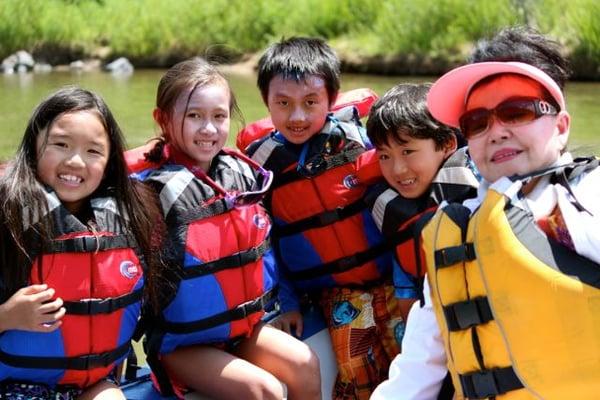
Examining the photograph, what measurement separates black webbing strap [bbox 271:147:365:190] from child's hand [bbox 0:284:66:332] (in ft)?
2.56

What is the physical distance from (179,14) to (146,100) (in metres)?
5.95

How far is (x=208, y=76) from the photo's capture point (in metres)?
2.09

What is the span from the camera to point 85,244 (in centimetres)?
175

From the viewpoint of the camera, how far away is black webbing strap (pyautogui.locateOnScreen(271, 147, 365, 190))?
7.41 ft

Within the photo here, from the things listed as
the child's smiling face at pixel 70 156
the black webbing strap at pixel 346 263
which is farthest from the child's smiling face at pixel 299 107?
the child's smiling face at pixel 70 156

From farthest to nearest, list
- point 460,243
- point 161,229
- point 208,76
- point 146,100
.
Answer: point 146,100
point 208,76
point 161,229
point 460,243

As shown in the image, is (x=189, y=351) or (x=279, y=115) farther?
(x=279, y=115)

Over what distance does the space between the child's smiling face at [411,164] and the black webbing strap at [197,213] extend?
439 mm

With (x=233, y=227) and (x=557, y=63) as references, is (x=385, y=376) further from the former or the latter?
(x=557, y=63)

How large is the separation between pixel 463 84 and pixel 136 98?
8590 millimetres

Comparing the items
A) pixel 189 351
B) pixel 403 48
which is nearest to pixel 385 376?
pixel 189 351

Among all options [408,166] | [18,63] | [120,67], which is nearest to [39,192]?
[408,166]

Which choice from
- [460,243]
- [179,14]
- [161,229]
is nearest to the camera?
[460,243]

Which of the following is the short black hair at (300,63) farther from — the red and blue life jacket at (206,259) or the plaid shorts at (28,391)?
the plaid shorts at (28,391)
